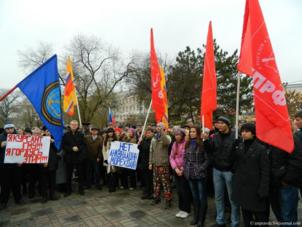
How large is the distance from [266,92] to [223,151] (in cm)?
115

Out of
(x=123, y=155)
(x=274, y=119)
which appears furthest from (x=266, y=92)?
(x=123, y=155)

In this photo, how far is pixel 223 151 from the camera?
3.67 meters

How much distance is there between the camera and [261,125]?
3092mm

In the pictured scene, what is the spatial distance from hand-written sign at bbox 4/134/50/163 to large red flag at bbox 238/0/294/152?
4755mm

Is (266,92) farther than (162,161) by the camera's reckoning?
No

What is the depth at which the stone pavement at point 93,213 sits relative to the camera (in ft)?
14.2

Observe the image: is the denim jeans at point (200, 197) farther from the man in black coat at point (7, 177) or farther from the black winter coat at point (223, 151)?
the man in black coat at point (7, 177)

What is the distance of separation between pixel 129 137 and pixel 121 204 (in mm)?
1959

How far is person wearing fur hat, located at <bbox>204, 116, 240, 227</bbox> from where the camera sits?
360 cm

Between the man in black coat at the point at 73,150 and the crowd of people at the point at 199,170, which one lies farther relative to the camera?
the man in black coat at the point at 73,150

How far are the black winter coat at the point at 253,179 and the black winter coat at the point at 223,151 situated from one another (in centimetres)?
29

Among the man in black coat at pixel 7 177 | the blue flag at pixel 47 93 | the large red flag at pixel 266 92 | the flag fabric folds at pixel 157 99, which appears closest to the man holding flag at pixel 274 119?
the large red flag at pixel 266 92

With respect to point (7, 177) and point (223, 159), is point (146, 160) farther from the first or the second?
point (7, 177)

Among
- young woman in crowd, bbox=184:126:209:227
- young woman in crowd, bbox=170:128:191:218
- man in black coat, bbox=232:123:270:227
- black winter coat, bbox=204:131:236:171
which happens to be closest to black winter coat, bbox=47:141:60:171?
young woman in crowd, bbox=170:128:191:218
